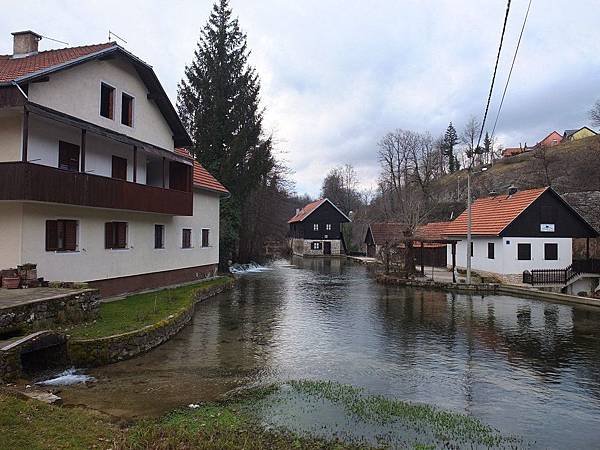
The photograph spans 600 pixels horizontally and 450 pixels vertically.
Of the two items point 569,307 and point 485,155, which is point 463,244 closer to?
point 569,307

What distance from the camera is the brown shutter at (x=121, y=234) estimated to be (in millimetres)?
17141

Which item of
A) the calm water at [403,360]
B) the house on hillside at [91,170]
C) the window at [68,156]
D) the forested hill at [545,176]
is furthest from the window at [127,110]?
the forested hill at [545,176]

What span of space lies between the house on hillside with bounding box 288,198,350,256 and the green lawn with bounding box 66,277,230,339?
4380 centimetres

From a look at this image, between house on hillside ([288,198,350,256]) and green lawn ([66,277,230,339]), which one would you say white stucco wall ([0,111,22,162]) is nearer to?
green lawn ([66,277,230,339])

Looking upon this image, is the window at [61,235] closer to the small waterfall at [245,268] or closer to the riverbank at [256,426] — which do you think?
the riverbank at [256,426]

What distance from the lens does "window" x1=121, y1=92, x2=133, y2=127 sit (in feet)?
58.3

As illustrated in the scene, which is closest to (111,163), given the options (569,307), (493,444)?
(493,444)

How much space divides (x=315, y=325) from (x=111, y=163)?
9.76 metres

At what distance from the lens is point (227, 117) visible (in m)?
33.0

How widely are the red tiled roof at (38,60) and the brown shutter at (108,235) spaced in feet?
18.0

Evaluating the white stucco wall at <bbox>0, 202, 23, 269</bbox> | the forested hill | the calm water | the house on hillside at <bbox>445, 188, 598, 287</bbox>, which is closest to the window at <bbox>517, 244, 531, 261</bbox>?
the house on hillside at <bbox>445, 188, 598, 287</bbox>

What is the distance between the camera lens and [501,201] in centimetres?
3020

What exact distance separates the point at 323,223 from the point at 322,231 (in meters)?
1.12

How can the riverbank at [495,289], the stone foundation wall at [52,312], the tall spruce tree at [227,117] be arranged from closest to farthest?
the stone foundation wall at [52,312] < the riverbank at [495,289] < the tall spruce tree at [227,117]
